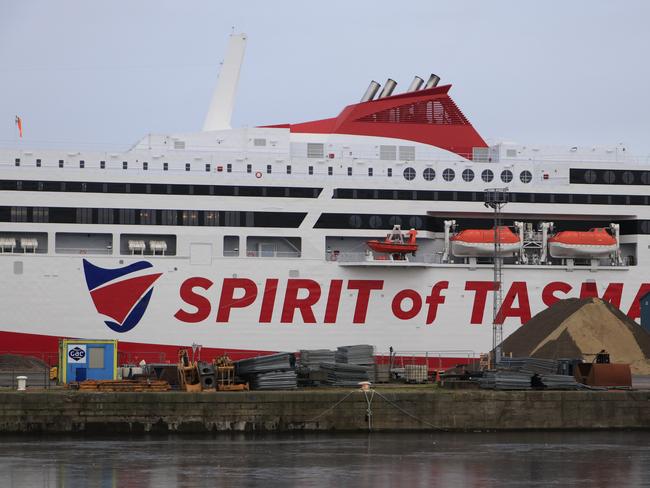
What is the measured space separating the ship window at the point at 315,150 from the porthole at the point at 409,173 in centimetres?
329

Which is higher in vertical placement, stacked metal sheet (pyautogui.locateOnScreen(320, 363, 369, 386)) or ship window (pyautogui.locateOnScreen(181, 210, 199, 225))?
ship window (pyautogui.locateOnScreen(181, 210, 199, 225))

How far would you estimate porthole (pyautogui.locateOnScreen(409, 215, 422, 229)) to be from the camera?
158ft

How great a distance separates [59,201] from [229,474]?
2340 centimetres

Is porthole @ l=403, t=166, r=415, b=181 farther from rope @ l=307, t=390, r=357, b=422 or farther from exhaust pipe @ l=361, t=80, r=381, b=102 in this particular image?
rope @ l=307, t=390, r=357, b=422

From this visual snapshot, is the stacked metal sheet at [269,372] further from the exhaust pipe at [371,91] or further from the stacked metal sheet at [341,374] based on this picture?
the exhaust pipe at [371,91]

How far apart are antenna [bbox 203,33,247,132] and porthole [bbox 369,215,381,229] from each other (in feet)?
23.4

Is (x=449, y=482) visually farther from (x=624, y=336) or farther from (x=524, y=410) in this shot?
(x=624, y=336)

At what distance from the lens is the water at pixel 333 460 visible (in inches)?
954

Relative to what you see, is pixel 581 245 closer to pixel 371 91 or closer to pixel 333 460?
pixel 371 91

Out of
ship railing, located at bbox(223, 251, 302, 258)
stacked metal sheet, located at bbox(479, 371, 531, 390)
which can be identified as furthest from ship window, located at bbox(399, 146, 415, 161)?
stacked metal sheet, located at bbox(479, 371, 531, 390)

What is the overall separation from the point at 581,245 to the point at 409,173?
23.5 ft

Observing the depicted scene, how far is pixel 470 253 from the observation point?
1870 inches

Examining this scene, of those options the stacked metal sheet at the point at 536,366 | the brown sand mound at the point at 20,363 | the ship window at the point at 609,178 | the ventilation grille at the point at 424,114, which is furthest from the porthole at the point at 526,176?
the brown sand mound at the point at 20,363

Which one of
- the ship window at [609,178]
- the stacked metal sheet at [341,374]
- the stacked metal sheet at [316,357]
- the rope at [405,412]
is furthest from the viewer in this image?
the ship window at [609,178]
